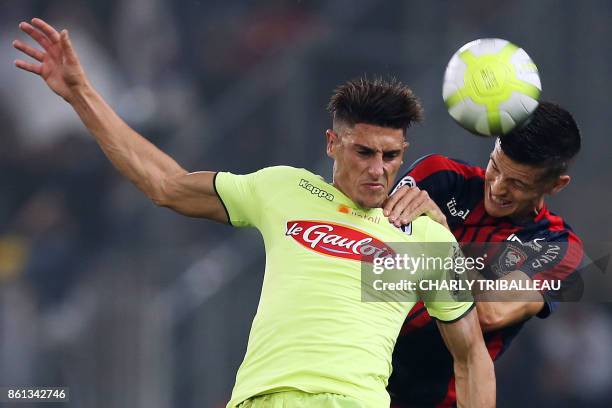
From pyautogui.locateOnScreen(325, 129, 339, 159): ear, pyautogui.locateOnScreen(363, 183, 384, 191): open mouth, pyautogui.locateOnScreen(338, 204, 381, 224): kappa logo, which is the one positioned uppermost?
pyautogui.locateOnScreen(325, 129, 339, 159): ear

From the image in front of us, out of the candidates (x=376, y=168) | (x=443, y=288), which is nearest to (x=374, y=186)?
(x=376, y=168)

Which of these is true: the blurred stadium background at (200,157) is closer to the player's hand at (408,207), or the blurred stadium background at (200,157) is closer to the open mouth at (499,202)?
the open mouth at (499,202)

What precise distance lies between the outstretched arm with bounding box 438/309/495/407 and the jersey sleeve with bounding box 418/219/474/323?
0.16ft

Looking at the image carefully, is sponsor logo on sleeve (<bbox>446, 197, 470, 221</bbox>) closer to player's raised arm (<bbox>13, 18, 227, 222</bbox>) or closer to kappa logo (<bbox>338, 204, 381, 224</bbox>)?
kappa logo (<bbox>338, 204, 381, 224</bbox>)

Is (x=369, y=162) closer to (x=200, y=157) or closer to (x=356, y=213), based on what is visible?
(x=356, y=213)

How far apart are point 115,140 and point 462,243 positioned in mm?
1818

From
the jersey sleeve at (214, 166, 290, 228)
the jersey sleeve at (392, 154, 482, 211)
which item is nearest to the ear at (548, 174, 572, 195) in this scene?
the jersey sleeve at (392, 154, 482, 211)

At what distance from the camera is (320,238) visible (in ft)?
14.4

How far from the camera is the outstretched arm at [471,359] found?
4520 millimetres

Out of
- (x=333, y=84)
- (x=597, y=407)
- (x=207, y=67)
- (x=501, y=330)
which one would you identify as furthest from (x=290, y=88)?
(x=501, y=330)

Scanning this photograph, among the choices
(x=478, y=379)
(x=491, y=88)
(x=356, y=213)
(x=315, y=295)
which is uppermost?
(x=491, y=88)

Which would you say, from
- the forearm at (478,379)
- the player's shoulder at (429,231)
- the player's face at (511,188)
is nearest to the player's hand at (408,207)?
the player's shoulder at (429,231)

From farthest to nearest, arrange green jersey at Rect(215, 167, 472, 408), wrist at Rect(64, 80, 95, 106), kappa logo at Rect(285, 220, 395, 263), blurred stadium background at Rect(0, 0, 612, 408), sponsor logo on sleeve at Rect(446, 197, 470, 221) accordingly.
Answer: blurred stadium background at Rect(0, 0, 612, 408) < sponsor logo on sleeve at Rect(446, 197, 470, 221) < wrist at Rect(64, 80, 95, 106) < kappa logo at Rect(285, 220, 395, 263) < green jersey at Rect(215, 167, 472, 408)

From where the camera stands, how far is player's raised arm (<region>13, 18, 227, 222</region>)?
4.68 metres
